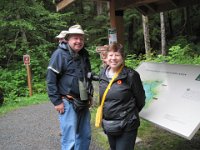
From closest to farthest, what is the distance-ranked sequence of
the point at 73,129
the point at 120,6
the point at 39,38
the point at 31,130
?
1. the point at 73,129
2. the point at 120,6
3. the point at 31,130
4. the point at 39,38

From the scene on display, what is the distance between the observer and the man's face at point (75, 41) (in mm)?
3920

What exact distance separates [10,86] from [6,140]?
22.8ft

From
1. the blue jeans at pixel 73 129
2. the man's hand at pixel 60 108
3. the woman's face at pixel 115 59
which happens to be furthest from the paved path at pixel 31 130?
the woman's face at pixel 115 59

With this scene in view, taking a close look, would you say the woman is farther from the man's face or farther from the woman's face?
the man's face

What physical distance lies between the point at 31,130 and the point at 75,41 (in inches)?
149

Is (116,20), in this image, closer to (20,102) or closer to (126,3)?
(126,3)

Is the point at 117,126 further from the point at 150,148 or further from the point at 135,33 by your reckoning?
the point at 135,33

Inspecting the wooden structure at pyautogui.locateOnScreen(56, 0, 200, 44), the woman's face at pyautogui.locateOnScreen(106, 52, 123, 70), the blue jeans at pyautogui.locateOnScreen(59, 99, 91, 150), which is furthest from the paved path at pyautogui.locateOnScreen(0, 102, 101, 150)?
the woman's face at pyautogui.locateOnScreen(106, 52, 123, 70)

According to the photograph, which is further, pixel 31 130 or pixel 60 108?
pixel 31 130

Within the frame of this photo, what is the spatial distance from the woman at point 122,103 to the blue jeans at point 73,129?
737 millimetres

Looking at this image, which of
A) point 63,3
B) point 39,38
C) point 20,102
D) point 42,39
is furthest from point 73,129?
point 42,39

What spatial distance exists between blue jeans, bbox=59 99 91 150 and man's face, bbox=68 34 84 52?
0.71 m

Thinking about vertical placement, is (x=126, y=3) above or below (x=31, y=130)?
above

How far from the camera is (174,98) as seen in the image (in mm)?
3889
